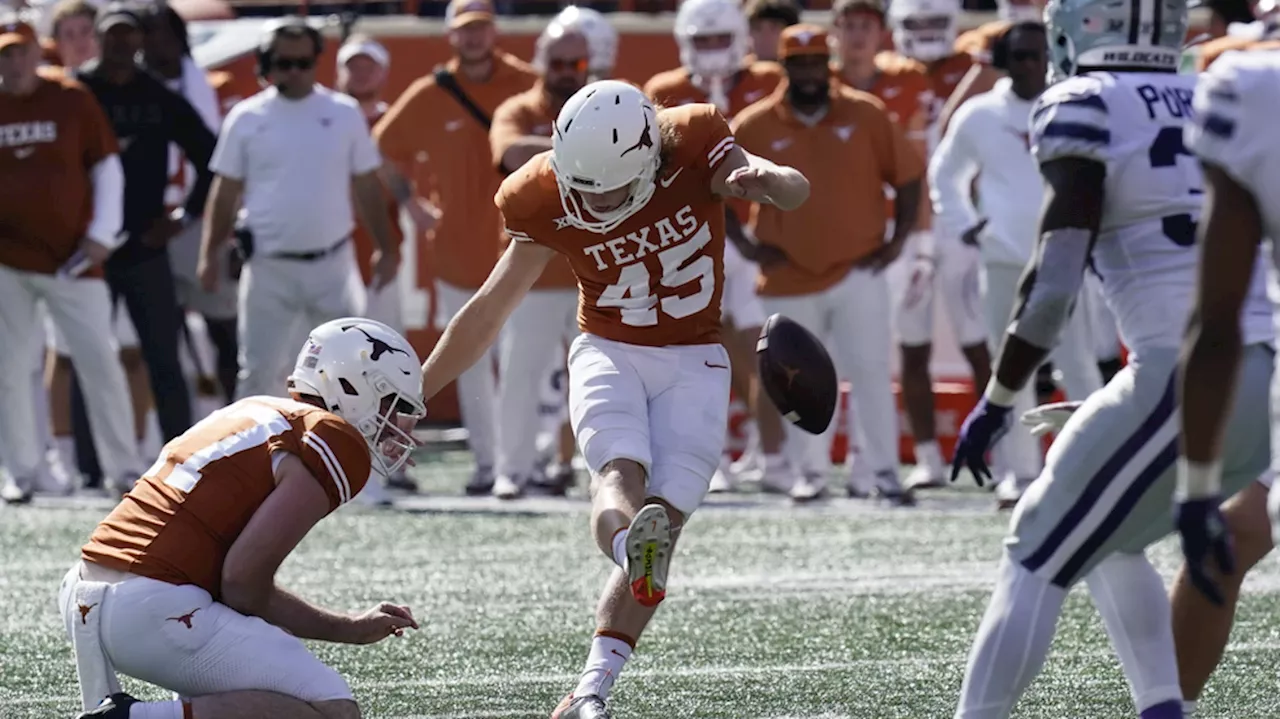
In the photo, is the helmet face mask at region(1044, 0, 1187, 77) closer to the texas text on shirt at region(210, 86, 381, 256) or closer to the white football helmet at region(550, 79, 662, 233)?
the white football helmet at region(550, 79, 662, 233)

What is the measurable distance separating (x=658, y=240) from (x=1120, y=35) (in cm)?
131

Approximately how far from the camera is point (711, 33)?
10180 millimetres

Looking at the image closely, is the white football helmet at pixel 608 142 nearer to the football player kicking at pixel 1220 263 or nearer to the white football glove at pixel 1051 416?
the white football glove at pixel 1051 416

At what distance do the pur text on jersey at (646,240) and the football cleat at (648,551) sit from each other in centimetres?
77

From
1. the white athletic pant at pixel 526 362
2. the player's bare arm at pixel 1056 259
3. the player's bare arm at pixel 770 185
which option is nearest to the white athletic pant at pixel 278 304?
the white athletic pant at pixel 526 362

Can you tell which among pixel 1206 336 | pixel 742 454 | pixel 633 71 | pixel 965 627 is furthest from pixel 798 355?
pixel 633 71

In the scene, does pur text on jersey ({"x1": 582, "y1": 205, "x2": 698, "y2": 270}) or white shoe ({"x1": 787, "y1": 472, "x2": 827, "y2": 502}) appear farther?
white shoe ({"x1": 787, "y1": 472, "x2": 827, "y2": 502})

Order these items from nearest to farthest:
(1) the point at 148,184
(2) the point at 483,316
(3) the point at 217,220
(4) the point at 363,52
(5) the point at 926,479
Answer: (2) the point at 483,316, (3) the point at 217,220, (5) the point at 926,479, (1) the point at 148,184, (4) the point at 363,52

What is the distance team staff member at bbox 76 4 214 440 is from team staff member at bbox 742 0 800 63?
8.32 ft

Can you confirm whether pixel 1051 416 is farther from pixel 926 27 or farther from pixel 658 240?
pixel 926 27

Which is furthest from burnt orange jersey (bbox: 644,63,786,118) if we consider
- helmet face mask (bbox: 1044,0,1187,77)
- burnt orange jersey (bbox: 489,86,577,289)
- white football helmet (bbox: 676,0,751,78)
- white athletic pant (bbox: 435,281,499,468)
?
helmet face mask (bbox: 1044,0,1187,77)

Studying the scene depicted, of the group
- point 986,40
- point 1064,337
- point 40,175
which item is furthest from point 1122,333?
point 40,175

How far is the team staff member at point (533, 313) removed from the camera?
943 centimetres

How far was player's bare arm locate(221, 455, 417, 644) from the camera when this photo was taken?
4258 millimetres
